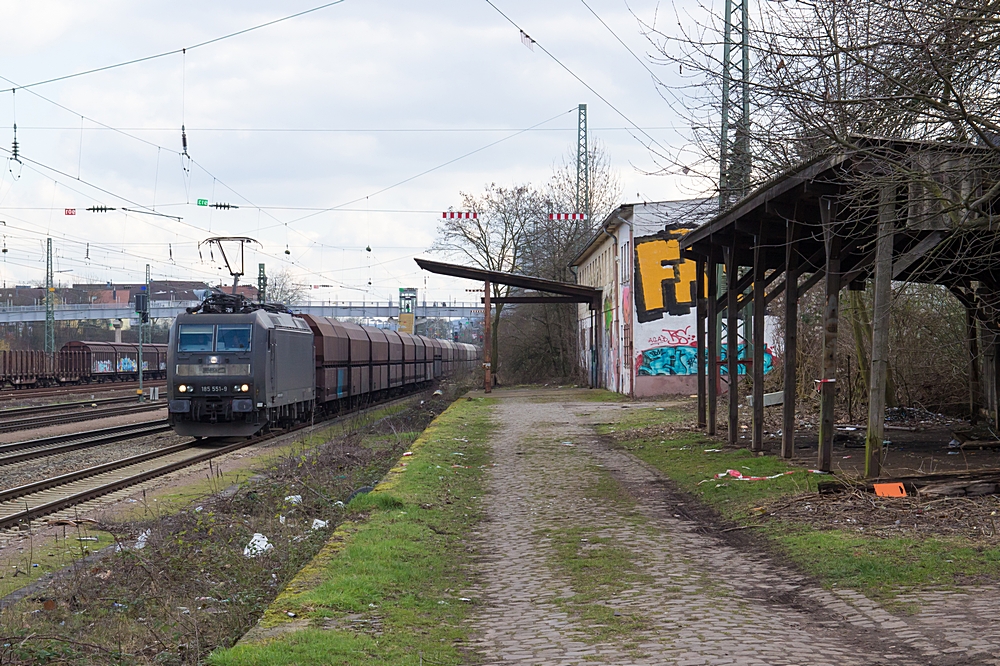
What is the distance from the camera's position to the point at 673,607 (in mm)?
6527

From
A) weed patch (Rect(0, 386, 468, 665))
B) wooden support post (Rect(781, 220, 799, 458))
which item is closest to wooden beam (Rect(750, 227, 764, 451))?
wooden support post (Rect(781, 220, 799, 458))

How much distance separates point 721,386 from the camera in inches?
1264

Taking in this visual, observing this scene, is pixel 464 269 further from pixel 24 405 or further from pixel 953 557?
pixel 953 557

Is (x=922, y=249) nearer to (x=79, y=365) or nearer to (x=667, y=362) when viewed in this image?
(x=667, y=362)

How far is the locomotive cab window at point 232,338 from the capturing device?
21594 mm

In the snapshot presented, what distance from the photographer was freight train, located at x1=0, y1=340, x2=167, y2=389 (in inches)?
1917

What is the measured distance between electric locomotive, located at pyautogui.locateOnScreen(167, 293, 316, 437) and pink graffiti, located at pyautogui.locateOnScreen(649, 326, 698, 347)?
658 inches

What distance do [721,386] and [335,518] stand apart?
77.2ft

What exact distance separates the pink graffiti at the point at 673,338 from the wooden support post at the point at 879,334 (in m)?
25.2

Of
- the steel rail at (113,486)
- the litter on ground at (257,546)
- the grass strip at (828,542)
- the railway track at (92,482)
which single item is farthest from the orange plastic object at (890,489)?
the railway track at (92,482)

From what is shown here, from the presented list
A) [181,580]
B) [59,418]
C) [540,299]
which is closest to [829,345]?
[181,580]

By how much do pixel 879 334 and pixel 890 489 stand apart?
158 centimetres

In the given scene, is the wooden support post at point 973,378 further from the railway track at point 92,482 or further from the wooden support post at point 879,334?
the railway track at point 92,482

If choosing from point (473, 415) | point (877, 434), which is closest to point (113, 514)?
point (877, 434)
